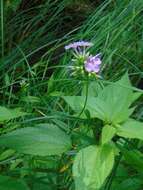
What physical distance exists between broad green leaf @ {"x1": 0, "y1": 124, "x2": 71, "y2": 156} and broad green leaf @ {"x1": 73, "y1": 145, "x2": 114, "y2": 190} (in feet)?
0.17

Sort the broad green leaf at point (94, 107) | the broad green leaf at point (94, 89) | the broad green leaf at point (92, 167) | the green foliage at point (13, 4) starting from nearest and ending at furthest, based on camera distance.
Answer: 1. the broad green leaf at point (92, 167)
2. the broad green leaf at point (94, 107)
3. the broad green leaf at point (94, 89)
4. the green foliage at point (13, 4)

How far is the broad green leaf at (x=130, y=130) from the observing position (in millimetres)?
907

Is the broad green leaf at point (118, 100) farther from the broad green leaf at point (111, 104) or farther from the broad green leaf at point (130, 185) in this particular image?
the broad green leaf at point (130, 185)

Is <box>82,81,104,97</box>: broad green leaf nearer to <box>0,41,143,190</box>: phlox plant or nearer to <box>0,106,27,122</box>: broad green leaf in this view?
<box>0,41,143,190</box>: phlox plant

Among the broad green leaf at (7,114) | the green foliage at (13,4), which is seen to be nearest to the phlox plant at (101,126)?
the broad green leaf at (7,114)

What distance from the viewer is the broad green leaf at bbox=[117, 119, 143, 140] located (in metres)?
0.91

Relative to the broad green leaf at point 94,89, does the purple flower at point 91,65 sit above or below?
above

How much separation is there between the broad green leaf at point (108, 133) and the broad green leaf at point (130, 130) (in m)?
0.02

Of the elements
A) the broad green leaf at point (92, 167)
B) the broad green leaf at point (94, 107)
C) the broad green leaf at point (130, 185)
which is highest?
the broad green leaf at point (94, 107)

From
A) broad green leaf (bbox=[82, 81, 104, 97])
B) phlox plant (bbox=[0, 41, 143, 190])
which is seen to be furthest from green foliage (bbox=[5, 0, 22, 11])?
phlox plant (bbox=[0, 41, 143, 190])

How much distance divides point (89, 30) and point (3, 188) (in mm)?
913

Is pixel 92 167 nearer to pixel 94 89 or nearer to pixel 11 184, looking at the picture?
pixel 11 184

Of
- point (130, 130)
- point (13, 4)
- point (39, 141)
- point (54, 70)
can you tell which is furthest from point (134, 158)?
point (13, 4)

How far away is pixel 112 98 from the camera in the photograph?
3.19ft
